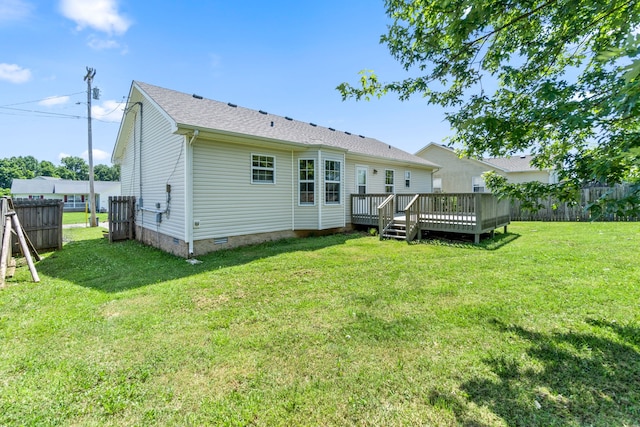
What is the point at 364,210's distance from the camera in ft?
38.3

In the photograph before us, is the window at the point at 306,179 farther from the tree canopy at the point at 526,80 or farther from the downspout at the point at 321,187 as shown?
the tree canopy at the point at 526,80

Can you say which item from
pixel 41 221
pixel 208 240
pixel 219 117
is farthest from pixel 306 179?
pixel 41 221

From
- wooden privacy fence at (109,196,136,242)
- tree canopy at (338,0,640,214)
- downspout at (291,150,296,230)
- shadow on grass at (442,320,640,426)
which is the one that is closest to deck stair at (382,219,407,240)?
downspout at (291,150,296,230)

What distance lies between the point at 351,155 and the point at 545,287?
329 inches

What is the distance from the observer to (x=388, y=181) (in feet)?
46.9

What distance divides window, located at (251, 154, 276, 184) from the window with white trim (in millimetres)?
1998

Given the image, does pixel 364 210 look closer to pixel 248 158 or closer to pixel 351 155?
pixel 351 155

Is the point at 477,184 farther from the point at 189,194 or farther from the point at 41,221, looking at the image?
the point at 41,221

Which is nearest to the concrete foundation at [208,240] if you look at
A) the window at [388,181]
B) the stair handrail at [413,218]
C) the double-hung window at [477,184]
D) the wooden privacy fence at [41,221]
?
the wooden privacy fence at [41,221]

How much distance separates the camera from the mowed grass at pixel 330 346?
7.14 feet

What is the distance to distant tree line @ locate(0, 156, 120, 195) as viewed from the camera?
5821 cm

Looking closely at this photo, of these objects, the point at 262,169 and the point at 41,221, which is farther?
the point at 262,169

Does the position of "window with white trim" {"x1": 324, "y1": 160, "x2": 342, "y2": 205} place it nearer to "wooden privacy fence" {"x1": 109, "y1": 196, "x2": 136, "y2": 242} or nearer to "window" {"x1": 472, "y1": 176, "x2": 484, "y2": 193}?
"wooden privacy fence" {"x1": 109, "y1": 196, "x2": 136, "y2": 242}

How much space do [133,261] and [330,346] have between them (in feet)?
22.7
